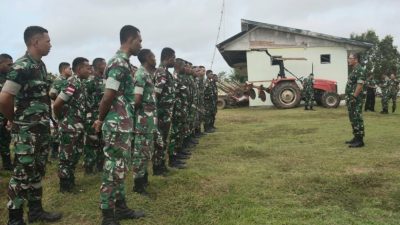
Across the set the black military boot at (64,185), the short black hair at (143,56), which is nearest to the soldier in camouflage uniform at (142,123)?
the short black hair at (143,56)

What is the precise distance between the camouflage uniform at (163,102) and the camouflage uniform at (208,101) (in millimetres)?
4946

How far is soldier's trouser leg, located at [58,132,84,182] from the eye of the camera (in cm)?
528

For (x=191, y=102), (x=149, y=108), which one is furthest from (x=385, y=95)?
(x=149, y=108)

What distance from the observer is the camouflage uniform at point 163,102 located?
6027mm

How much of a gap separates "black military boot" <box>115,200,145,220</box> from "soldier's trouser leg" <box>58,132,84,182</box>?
124 centimetres

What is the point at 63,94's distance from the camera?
16.6 ft

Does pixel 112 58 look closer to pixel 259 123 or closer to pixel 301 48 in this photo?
pixel 259 123

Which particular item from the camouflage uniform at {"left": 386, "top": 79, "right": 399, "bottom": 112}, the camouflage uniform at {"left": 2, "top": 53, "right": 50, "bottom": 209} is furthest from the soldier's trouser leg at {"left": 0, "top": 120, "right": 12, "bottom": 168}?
the camouflage uniform at {"left": 386, "top": 79, "right": 399, "bottom": 112}

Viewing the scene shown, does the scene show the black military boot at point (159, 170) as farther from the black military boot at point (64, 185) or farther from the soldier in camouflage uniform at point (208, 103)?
the soldier in camouflage uniform at point (208, 103)

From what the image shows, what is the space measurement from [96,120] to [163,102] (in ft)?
5.94

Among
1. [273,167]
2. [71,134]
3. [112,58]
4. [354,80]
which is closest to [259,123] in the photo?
[354,80]

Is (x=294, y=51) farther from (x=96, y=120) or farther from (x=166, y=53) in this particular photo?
(x=96, y=120)

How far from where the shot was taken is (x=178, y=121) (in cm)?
691

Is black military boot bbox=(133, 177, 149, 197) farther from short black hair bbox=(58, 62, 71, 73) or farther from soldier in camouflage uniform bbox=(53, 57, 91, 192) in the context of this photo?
short black hair bbox=(58, 62, 71, 73)
